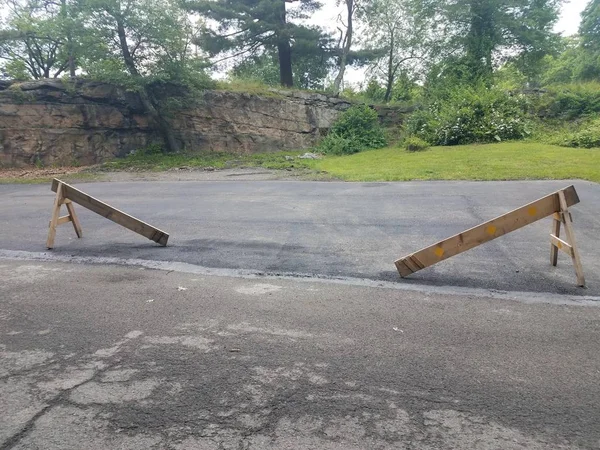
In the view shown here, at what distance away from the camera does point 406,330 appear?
3.40 meters

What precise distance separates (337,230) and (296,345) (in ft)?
12.7

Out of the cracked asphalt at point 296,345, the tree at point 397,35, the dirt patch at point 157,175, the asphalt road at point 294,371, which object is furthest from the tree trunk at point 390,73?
the asphalt road at point 294,371

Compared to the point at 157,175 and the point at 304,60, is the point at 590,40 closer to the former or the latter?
the point at 304,60

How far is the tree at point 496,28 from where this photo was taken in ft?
74.6

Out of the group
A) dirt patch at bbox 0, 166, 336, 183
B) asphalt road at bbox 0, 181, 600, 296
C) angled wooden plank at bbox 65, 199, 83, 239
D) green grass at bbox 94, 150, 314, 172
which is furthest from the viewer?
green grass at bbox 94, 150, 314, 172

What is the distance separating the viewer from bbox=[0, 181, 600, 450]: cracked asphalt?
2.25 meters

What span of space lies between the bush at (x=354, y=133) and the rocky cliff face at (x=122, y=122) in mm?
1111

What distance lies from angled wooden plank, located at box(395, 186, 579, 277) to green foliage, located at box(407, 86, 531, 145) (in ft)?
48.6

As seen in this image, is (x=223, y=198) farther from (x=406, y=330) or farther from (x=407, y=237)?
(x=406, y=330)

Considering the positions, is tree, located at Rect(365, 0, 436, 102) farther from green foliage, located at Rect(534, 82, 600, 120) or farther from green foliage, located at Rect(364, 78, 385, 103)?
green foliage, located at Rect(534, 82, 600, 120)

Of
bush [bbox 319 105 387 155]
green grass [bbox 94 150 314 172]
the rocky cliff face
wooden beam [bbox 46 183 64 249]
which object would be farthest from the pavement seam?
bush [bbox 319 105 387 155]

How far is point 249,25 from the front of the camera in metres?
21.8

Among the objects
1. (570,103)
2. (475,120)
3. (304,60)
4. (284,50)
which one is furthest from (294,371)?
(304,60)

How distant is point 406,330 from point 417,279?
1371mm
